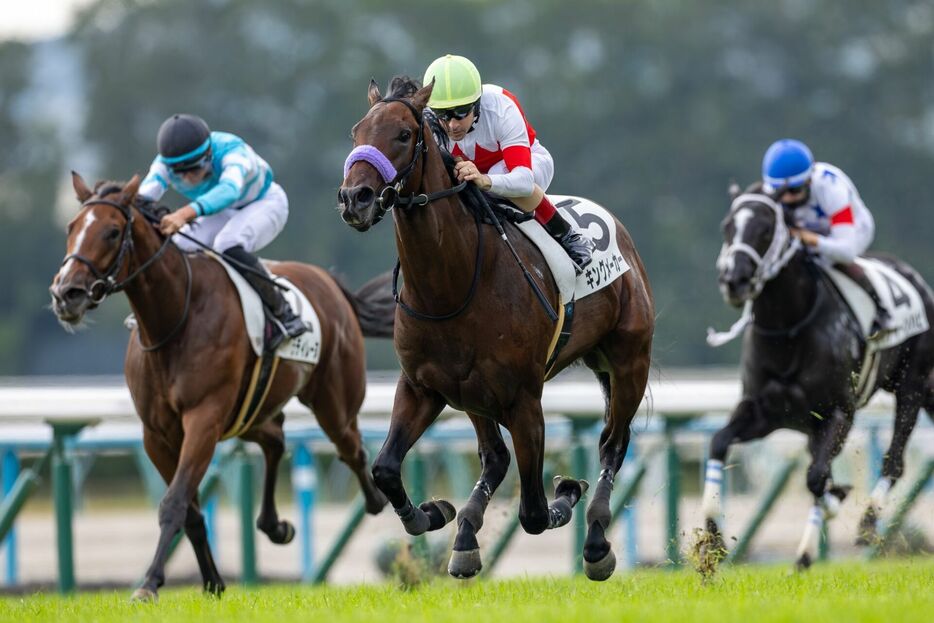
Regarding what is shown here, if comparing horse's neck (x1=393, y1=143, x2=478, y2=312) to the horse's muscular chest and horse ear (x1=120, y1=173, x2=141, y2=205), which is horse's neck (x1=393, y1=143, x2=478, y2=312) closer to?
the horse's muscular chest

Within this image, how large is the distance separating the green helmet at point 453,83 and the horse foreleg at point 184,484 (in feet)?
6.70

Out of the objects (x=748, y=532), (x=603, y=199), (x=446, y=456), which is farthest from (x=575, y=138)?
(x=748, y=532)

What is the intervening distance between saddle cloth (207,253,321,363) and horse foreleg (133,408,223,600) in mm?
555

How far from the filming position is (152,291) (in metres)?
7.34

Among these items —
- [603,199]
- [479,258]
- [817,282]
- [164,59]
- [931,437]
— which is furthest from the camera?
[164,59]

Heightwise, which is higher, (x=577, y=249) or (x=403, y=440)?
(x=577, y=249)

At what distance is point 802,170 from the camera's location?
28.9 ft

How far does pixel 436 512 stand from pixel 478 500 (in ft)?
0.56

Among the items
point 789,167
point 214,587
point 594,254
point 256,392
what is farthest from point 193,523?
point 789,167

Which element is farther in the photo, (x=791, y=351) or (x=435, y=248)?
(x=791, y=351)

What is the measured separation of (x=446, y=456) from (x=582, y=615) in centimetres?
953

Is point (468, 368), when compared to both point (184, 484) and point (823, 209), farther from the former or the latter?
point (823, 209)

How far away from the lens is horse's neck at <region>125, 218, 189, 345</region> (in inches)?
287

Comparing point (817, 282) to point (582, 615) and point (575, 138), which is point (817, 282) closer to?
point (582, 615)
